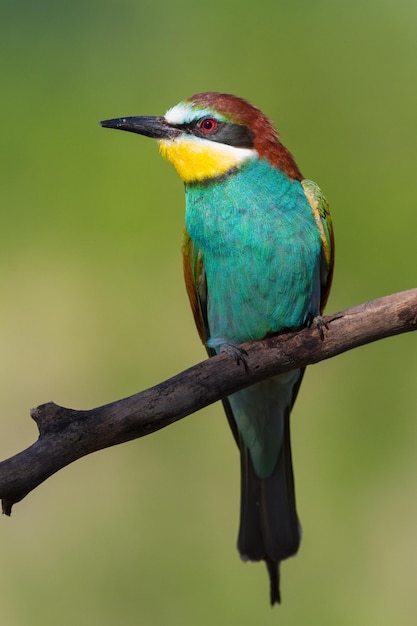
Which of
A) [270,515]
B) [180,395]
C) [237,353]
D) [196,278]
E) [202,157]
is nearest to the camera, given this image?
[180,395]

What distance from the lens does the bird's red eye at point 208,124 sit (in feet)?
6.75

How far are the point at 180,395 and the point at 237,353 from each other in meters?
A: 0.18

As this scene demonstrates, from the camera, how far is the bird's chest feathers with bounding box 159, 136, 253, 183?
6.73 ft

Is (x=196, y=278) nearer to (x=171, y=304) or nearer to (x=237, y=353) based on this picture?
(x=237, y=353)

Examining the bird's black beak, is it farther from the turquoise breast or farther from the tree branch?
the tree branch

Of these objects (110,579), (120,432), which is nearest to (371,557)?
(110,579)

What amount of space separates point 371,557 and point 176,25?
1.86 metres

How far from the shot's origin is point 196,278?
2.18 meters

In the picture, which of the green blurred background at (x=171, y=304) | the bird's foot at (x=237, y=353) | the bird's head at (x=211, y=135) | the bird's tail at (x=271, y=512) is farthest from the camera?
the green blurred background at (x=171, y=304)

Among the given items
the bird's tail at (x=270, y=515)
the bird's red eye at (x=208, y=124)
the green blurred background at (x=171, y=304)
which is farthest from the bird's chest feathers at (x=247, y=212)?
the green blurred background at (x=171, y=304)

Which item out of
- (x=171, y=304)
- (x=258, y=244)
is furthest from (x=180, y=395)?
(x=171, y=304)

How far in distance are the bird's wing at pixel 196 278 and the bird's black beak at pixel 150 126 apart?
0.21 meters

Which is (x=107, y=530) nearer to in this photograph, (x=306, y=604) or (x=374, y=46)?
(x=306, y=604)

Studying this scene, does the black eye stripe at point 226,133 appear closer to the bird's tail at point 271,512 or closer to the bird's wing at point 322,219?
the bird's wing at point 322,219
